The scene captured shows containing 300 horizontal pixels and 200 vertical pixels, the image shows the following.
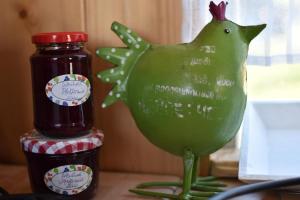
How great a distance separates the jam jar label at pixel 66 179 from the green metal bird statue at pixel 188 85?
0.11m

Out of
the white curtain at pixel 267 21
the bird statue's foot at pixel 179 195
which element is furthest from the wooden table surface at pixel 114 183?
the white curtain at pixel 267 21

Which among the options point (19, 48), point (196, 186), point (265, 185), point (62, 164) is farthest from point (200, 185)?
point (19, 48)

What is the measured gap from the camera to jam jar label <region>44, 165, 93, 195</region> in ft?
2.23

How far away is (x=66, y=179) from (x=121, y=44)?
10.9 inches

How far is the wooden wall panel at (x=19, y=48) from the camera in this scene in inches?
34.2

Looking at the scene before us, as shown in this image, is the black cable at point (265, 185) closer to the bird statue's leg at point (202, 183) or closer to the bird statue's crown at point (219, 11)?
the bird statue's leg at point (202, 183)

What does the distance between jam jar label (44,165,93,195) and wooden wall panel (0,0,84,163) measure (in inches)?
10.3

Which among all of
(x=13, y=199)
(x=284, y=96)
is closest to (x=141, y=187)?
(x=13, y=199)

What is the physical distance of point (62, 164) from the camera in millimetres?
676

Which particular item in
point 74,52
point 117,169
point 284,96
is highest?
point 74,52

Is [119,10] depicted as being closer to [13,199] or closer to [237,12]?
[237,12]

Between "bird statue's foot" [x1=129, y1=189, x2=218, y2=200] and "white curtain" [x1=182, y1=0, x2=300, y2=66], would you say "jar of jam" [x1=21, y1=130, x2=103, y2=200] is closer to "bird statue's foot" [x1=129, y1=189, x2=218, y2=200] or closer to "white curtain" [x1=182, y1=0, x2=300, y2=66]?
"bird statue's foot" [x1=129, y1=189, x2=218, y2=200]

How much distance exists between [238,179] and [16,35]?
1.65 feet

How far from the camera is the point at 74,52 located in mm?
703
